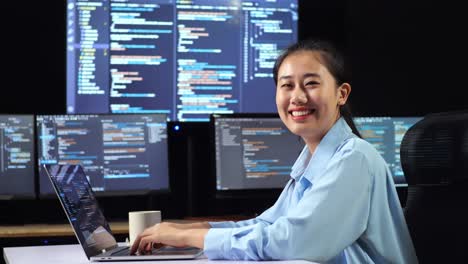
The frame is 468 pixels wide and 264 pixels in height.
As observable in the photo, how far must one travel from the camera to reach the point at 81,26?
4.18 meters

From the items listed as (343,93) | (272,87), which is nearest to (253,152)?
(272,87)

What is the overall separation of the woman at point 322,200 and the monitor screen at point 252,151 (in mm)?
1670

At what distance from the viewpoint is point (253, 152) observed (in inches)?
161

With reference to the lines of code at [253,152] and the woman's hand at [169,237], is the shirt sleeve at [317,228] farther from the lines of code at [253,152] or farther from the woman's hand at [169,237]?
the lines of code at [253,152]

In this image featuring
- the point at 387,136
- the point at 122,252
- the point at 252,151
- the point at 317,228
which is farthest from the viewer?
the point at 387,136

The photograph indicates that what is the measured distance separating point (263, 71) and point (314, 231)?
2.53 meters

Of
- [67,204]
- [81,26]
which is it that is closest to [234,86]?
[81,26]

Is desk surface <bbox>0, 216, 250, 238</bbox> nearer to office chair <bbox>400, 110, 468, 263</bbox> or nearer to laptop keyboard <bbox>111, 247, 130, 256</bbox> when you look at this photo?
laptop keyboard <bbox>111, 247, 130, 256</bbox>

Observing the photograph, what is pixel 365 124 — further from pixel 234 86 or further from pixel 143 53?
pixel 143 53

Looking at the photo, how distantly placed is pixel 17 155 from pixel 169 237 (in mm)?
1979

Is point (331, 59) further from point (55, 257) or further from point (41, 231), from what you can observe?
point (41, 231)

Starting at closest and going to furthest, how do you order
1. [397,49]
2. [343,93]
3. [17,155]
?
[343,93]
[17,155]
[397,49]

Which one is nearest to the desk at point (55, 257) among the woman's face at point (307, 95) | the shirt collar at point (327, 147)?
the shirt collar at point (327, 147)

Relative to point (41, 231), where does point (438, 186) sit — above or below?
above
